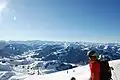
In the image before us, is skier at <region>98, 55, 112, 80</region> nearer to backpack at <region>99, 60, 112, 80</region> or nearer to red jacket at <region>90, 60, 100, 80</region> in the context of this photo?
backpack at <region>99, 60, 112, 80</region>

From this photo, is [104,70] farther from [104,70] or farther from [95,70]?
[95,70]

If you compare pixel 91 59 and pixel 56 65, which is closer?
pixel 91 59

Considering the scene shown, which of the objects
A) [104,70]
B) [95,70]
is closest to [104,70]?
[104,70]

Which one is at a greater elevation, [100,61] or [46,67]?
[100,61]

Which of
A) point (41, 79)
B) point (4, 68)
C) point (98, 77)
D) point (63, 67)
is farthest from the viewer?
point (63, 67)

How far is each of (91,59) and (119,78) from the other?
14956mm

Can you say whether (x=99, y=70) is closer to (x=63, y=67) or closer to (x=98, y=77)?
(x=98, y=77)

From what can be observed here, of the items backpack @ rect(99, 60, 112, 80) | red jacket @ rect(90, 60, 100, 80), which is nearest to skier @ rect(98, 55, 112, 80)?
backpack @ rect(99, 60, 112, 80)

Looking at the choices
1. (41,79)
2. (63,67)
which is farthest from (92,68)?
(63,67)

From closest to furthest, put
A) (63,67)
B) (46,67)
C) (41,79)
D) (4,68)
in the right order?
(41,79) < (4,68) < (63,67) < (46,67)

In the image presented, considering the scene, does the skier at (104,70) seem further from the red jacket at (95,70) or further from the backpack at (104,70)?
the red jacket at (95,70)

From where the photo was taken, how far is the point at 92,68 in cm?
638

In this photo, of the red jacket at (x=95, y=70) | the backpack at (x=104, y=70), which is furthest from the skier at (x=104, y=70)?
the red jacket at (x=95, y=70)

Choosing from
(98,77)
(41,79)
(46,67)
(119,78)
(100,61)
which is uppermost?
(100,61)
